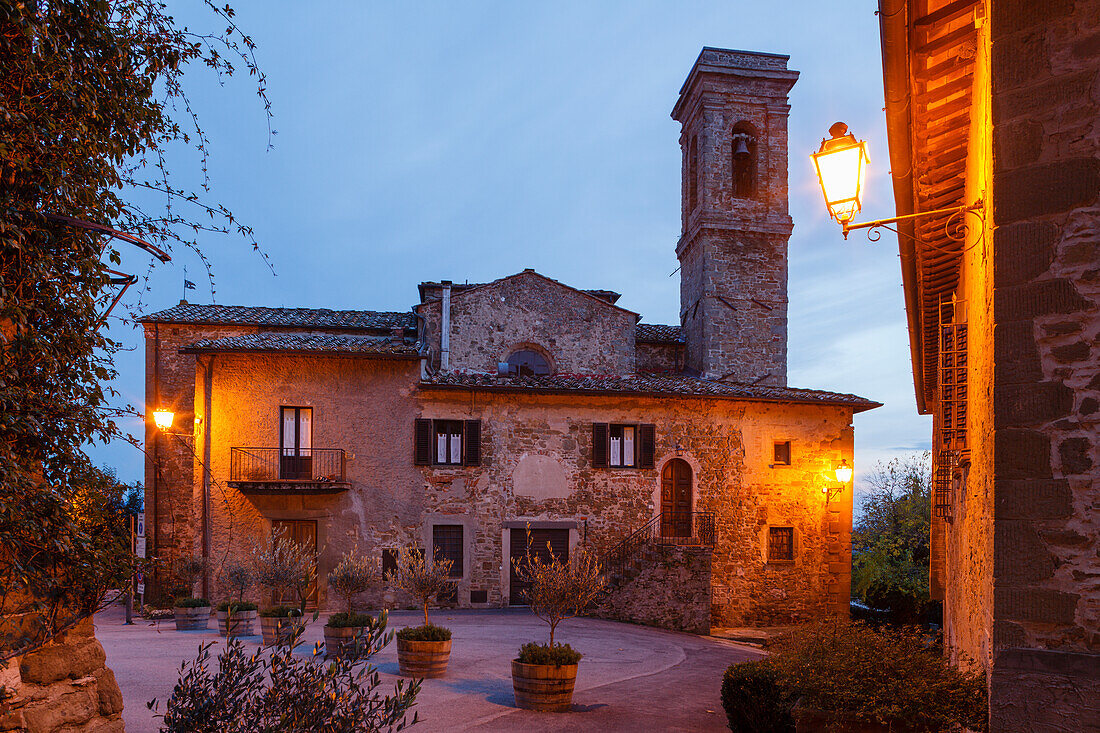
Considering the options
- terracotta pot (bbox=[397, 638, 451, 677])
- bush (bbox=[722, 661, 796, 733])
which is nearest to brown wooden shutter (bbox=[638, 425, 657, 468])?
terracotta pot (bbox=[397, 638, 451, 677])

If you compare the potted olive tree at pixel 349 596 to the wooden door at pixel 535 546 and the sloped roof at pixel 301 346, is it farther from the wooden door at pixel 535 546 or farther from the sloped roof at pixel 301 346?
the sloped roof at pixel 301 346

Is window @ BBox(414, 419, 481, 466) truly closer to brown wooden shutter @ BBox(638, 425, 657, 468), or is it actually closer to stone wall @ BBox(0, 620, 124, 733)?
brown wooden shutter @ BBox(638, 425, 657, 468)

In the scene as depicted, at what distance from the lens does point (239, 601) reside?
1570cm

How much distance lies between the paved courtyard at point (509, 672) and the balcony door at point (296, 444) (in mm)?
3807

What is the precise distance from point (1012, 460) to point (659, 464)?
54.4 ft

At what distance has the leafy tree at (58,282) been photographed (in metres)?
3.58

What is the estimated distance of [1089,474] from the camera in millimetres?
3559

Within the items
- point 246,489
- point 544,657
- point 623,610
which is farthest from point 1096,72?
point 246,489

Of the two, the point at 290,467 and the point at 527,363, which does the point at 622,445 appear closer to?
the point at 527,363

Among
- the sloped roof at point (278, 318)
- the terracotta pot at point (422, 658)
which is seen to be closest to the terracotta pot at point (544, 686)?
the terracotta pot at point (422, 658)

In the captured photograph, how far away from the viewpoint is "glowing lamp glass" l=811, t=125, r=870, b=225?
198 inches

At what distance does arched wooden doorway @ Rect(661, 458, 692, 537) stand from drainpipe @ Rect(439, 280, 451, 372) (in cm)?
680

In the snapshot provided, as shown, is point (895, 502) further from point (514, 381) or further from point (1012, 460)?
point (1012, 460)

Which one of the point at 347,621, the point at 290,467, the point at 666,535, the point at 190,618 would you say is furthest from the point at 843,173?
the point at 290,467
